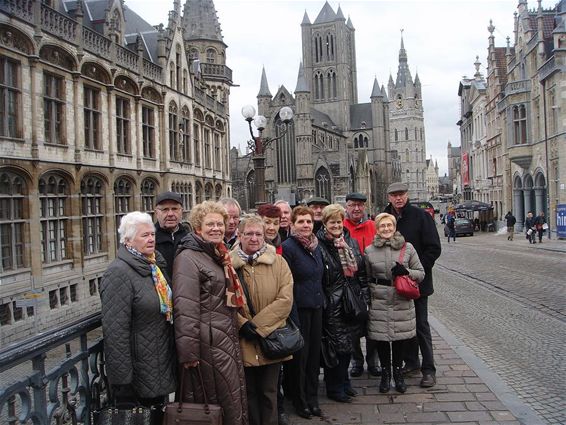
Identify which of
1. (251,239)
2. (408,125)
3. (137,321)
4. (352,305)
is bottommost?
(352,305)

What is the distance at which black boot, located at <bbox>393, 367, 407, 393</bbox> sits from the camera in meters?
5.76

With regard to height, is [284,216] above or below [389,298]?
above

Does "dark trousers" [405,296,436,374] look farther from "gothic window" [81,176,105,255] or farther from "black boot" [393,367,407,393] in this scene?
"gothic window" [81,176,105,255]

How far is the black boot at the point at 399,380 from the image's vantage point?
18.9 ft

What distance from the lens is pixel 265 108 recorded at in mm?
79062

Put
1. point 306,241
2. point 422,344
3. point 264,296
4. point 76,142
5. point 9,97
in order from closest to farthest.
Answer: point 264,296 → point 306,241 → point 422,344 → point 9,97 → point 76,142

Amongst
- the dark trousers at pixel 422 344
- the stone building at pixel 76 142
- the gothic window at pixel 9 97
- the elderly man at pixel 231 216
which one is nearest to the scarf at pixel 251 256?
the elderly man at pixel 231 216

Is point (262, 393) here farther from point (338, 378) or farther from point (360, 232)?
point (360, 232)

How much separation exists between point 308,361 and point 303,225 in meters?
1.37

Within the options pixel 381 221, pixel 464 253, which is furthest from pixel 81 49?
pixel 464 253

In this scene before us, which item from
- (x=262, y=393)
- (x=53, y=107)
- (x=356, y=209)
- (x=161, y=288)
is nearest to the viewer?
(x=161, y=288)

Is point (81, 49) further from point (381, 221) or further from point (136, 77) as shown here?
point (381, 221)

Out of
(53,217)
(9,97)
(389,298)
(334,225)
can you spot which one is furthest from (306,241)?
(53,217)

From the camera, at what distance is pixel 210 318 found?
3969 mm
